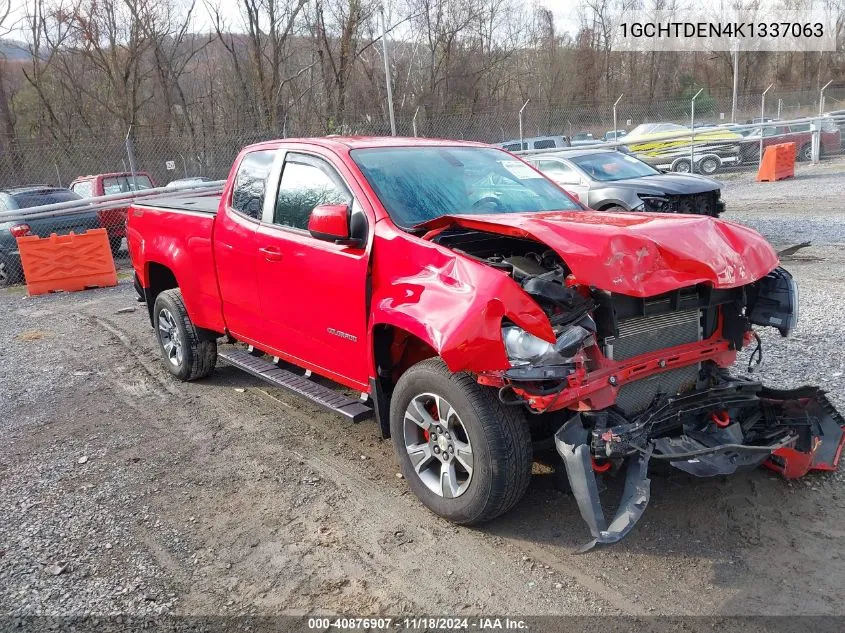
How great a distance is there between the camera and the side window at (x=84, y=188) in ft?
51.3

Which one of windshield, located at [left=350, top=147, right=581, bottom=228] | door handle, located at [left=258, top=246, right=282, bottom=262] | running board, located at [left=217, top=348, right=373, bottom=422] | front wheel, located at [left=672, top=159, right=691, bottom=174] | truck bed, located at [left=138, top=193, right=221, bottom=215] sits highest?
windshield, located at [left=350, top=147, right=581, bottom=228]

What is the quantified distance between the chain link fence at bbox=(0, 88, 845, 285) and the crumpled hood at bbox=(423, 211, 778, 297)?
11.4m

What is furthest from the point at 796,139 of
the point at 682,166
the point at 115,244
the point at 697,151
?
the point at 115,244

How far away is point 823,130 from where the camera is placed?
23.5 metres

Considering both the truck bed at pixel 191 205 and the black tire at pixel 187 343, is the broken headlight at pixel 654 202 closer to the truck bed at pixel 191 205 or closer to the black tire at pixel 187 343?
the truck bed at pixel 191 205

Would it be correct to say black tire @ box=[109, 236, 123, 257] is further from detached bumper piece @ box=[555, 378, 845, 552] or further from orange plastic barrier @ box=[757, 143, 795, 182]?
orange plastic barrier @ box=[757, 143, 795, 182]

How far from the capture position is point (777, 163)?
64.3ft

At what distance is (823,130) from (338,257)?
24931 mm

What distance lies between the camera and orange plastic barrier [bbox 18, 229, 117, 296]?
36.6 feet

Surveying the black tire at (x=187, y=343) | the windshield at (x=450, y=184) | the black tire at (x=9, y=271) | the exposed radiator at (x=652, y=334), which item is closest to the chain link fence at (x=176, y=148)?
the black tire at (x=9, y=271)

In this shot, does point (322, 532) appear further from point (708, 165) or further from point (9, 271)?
point (708, 165)

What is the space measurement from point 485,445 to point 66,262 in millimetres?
10356

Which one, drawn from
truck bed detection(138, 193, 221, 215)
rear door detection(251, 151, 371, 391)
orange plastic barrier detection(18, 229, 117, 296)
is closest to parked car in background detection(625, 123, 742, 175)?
orange plastic barrier detection(18, 229, 117, 296)

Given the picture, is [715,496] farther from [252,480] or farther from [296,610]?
[252,480]
